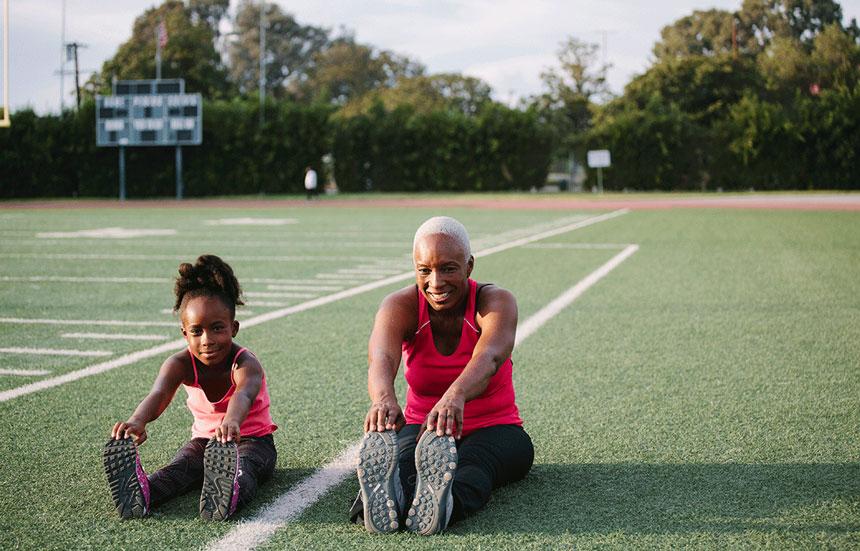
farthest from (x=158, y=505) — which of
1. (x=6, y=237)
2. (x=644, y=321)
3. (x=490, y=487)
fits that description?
(x=6, y=237)

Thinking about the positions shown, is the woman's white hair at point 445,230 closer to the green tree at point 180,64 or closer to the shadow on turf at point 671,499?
the shadow on turf at point 671,499

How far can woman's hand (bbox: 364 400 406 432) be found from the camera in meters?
3.15

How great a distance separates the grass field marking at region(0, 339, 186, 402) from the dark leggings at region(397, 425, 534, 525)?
8.69 ft

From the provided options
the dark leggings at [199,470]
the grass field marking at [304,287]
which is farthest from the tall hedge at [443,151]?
the dark leggings at [199,470]

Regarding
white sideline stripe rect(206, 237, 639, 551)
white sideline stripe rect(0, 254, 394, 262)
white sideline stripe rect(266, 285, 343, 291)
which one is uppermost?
white sideline stripe rect(0, 254, 394, 262)

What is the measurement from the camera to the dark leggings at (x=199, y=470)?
134 inches

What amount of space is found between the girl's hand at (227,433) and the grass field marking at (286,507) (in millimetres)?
285

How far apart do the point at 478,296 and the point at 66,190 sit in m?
43.9

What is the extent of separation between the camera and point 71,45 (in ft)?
185

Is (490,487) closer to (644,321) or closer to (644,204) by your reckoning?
(644,321)

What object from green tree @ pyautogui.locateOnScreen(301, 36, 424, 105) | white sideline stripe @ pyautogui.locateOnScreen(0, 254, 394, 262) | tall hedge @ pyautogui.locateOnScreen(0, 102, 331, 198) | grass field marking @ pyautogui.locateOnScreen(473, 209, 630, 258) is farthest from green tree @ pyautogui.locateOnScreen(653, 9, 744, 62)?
white sideline stripe @ pyautogui.locateOnScreen(0, 254, 394, 262)

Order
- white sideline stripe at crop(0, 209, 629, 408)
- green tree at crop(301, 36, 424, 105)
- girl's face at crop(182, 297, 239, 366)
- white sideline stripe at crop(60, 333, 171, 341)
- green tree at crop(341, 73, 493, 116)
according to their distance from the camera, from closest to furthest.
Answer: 1. girl's face at crop(182, 297, 239, 366)
2. white sideline stripe at crop(0, 209, 629, 408)
3. white sideline stripe at crop(60, 333, 171, 341)
4. green tree at crop(341, 73, 493, 116)
5. green tree at crop(301, 36, 424, 105)

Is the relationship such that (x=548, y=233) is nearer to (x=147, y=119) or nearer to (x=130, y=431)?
(x=130, y=431)

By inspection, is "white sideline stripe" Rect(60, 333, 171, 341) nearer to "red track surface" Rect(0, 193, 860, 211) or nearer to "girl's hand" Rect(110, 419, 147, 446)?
"girl's hand" Rect(110, 419, 147, 446)
